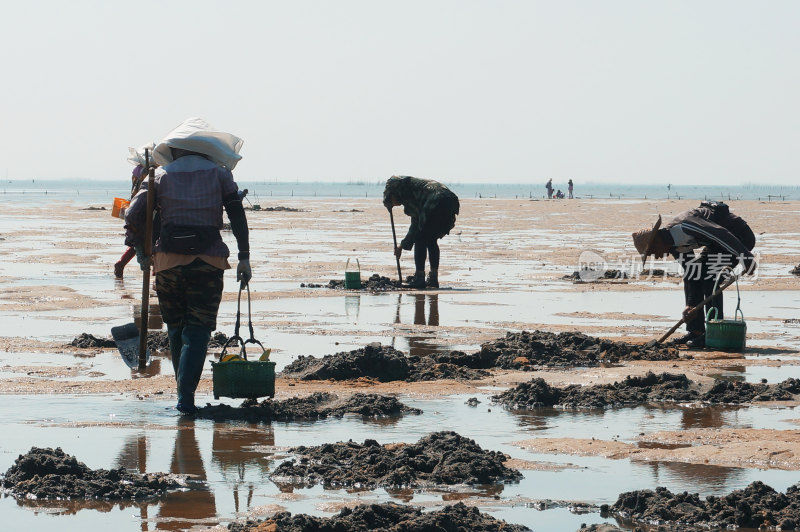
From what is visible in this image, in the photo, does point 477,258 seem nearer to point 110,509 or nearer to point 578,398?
point 578,398

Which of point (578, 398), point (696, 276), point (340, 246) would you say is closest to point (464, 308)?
point (696, 276)

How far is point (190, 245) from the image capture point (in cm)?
857

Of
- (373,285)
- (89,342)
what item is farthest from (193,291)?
(373,285)

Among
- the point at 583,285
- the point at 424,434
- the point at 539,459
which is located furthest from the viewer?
the point at 583,285

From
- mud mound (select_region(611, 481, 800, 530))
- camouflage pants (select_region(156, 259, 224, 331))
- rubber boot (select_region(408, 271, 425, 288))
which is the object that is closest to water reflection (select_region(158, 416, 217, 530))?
camouflage pants (select_region(156, 259, 224, 331))

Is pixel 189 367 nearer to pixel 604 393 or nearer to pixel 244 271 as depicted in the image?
pixel 244 271

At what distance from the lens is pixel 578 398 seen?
9477 millimetres

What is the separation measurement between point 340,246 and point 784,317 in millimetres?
18230

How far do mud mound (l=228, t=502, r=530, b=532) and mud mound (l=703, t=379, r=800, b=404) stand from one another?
165 inches

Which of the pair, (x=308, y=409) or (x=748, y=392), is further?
(x=748, y=392)

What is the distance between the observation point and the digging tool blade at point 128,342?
9734 millimetres

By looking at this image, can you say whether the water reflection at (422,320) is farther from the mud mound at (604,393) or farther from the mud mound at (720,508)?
the mud mound at (720,508)

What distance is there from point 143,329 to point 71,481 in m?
3.07

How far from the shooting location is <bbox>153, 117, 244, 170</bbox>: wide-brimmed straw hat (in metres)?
8.88
